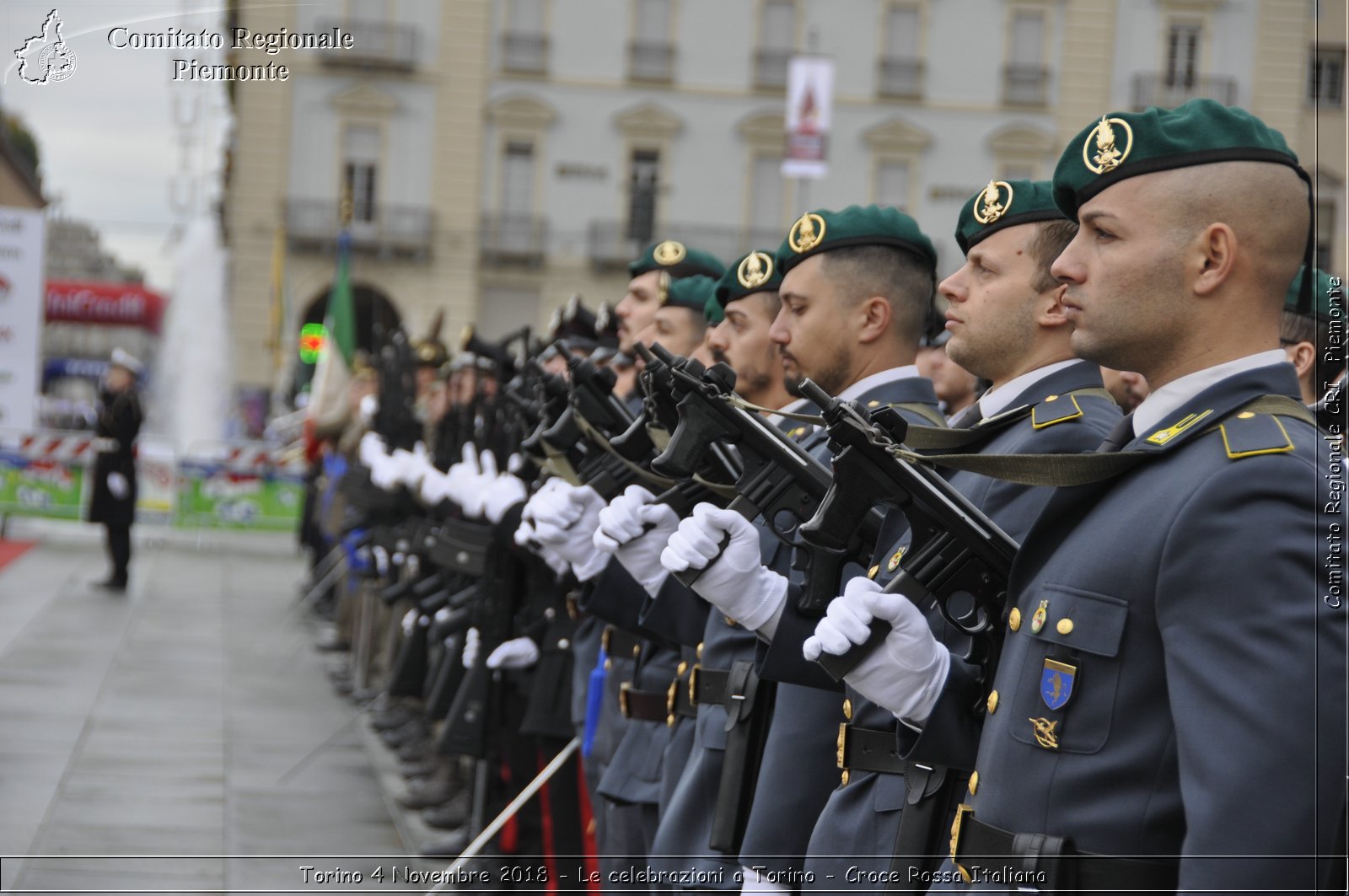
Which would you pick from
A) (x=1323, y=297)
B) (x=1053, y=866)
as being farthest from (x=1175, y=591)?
(x=1323, y=297)

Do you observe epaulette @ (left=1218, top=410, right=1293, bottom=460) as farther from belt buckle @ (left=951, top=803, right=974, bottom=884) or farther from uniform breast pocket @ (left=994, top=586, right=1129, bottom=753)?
belt buckle @ (left=951, top=803, right=974, bottom=884)

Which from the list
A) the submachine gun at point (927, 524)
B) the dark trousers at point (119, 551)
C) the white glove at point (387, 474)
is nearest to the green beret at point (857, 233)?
the submachine gun at point (927, 524)

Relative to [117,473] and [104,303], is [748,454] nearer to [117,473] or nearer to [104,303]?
[117,473]

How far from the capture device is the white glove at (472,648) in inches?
239

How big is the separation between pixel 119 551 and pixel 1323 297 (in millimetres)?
12588

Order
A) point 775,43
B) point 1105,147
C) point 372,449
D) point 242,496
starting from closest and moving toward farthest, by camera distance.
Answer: point 1105,147
point 372,449
point 242,496
point 775,43

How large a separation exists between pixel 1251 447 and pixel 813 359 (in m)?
1.74

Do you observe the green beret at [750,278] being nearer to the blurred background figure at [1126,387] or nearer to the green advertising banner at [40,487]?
the blurred background figure at [1126,387]

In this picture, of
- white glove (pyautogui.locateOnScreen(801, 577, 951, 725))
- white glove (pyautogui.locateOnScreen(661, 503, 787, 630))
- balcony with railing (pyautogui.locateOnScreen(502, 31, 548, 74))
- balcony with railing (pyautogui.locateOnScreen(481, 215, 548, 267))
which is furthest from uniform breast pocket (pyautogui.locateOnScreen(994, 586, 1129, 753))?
balcony with railing (pyautogui.locateOnScreen(481, 215, 548, 267))

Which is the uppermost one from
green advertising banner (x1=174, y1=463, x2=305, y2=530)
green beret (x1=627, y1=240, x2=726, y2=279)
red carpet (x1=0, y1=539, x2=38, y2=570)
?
green beret (x1=627, y1=240, x2=726, y2=279)

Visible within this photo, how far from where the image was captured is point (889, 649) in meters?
2.35

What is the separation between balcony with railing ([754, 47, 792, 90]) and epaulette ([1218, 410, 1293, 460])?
30.8 meters

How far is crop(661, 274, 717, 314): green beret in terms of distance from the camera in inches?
206

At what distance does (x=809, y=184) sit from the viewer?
112 ft
